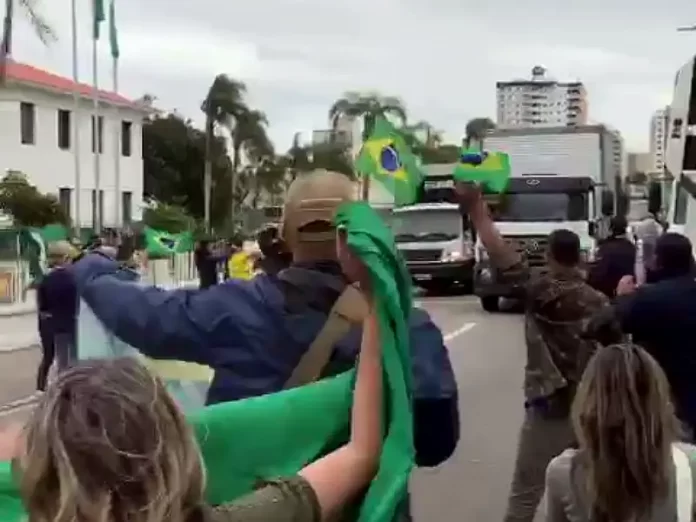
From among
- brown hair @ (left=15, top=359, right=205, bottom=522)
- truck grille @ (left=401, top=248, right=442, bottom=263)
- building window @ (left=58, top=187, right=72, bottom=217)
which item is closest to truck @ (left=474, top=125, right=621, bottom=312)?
truck grille @ (left=401, top=248, right=442, bottom=263)

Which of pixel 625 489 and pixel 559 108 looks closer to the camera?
pixel 625 489

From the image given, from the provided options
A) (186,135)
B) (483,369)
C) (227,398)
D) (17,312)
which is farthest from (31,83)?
(227,398)

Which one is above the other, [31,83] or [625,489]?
[31,83]

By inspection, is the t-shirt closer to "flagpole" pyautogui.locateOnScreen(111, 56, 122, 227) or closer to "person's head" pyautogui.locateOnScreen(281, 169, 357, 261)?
"person's head" pyautogui.locateOnScreen(281, 169, 357, 261)

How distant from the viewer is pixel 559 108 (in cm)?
3869

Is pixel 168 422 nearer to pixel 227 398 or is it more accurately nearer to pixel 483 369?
pixel 227 398

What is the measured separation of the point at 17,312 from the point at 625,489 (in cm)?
1938

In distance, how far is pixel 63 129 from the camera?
2047 inches

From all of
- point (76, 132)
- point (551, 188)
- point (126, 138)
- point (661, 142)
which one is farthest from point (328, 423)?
point (126, 138)

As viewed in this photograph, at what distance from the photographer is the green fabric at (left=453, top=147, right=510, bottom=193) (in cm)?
440

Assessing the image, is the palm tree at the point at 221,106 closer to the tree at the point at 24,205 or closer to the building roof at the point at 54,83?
the building roof at the point at 54,83

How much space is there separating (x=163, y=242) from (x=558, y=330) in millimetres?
2159

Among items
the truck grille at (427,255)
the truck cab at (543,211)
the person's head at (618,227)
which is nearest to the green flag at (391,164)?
the person's head at (618,227)

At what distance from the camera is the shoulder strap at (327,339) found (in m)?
3.19
